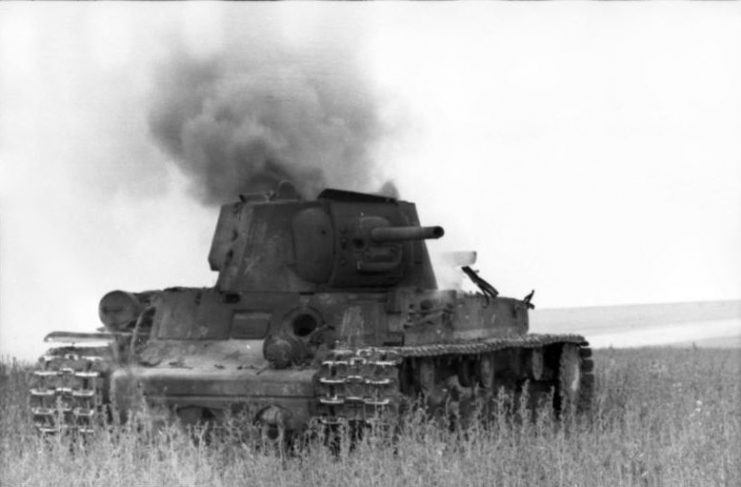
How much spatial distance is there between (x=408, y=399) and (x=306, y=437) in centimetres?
100

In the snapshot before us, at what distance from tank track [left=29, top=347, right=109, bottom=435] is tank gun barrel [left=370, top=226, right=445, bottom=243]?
2858 mm

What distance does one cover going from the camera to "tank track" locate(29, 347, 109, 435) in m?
11.5

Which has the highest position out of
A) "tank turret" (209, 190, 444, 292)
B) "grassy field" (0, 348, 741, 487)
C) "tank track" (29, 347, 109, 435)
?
"tank turret" (209, 190, 444, 292)

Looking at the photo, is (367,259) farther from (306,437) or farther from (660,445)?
(660,445)

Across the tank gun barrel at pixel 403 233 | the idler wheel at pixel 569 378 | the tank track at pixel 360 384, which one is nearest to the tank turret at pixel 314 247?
the tank gun barrel at pixel 403 233

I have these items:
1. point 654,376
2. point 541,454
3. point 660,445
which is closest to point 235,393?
point 541,454

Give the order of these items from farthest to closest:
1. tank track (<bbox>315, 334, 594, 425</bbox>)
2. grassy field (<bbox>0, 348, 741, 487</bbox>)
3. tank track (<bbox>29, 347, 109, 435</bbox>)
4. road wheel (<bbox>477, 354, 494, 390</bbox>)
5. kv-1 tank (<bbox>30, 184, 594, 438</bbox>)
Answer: road wheel (<bbox>477, 354, 494, 390</bbox>)
tank track (<bbox>29, 347, 109, 435</bbox>)
kv-1 tank (<bbox>30, 184, 594, 438</bbox>)
tank track (<bbox>315, 334, 594, 425</bbox>)
grassy field (<bbox>0, 348, 741, 487</bbox>)

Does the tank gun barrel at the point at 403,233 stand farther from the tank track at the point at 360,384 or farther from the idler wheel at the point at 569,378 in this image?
the idler wheel at the point at 569,378

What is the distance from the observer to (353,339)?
11633 mm

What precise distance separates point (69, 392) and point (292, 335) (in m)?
2.12

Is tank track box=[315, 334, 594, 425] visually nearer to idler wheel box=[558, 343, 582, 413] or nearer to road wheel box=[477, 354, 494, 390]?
road wheel box=[477, 354, 494, 390]

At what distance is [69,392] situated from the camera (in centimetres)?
1150

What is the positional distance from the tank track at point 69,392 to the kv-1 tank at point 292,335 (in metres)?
0.01

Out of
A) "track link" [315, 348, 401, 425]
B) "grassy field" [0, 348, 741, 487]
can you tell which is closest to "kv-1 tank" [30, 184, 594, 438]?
"track link" [315, 348, 401, 425]
